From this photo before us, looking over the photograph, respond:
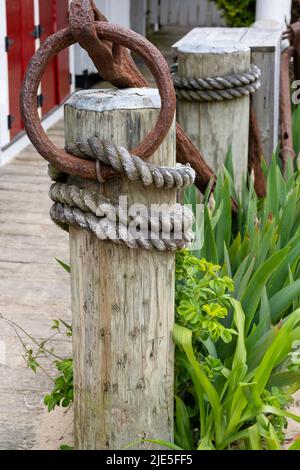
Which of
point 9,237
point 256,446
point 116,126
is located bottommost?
point 9,237

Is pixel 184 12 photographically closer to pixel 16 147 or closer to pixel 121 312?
pixel 16 147

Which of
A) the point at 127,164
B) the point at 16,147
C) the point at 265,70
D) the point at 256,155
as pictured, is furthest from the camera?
the point at 16,147

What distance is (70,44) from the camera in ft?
7.07

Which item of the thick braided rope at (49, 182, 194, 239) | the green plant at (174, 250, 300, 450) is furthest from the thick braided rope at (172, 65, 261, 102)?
the thick braided rope at (49, 182, 194, 239)

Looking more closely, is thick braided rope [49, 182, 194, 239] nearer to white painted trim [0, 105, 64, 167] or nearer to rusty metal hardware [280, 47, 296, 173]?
rusty metal hardware [280, 47, 296, 173]

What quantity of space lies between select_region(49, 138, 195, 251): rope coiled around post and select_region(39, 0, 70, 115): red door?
5.54 metres

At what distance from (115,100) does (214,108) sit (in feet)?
5.68

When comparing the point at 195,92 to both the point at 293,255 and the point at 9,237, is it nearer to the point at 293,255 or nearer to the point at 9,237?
the point at 293,255

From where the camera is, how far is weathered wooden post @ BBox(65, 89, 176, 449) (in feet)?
7.18

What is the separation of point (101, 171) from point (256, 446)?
2.92 ft

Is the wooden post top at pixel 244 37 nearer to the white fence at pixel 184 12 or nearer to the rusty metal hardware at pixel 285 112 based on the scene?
the rusty metal hardware at pixel 285 112

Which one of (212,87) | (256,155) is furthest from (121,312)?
(256,155)

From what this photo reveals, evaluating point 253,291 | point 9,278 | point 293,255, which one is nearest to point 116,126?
point 253,291

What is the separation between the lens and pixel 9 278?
174 inches
